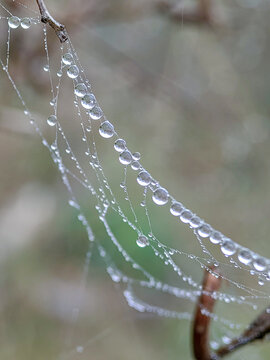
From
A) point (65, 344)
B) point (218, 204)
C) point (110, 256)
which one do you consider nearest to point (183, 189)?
point (218, 204)

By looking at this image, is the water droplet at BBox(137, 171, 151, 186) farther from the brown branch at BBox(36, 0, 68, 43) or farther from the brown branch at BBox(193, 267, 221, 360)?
the brown branch at BBox(36, 0, 68, 43)

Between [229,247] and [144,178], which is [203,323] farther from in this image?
[144,178]

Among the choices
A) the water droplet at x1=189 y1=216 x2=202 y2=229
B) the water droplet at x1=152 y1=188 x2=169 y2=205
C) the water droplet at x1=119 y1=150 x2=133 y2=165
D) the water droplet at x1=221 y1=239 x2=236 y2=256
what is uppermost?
the water droplet at x1=119 y1=150 x2=133 y2=165

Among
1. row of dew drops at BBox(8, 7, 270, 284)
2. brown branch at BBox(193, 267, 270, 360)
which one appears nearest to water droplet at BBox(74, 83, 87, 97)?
row of dew drops at BBox(8, 7, 270, 284)

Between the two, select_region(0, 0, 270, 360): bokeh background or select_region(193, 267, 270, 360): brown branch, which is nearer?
select_region(193, 267, 270, 360): brown branch

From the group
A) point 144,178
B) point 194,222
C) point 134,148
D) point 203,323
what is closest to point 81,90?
point 144,178

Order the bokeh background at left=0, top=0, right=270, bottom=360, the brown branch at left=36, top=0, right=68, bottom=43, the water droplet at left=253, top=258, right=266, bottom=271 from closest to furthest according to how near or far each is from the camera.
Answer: the brown branch at left=36, top=0, right=68, bottom=43 → the water droplet at left=253, top=258, right=266, bottom=271 → the bokeh background at left=0, top=0, right=270, bottom=360

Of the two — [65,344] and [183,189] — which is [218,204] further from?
[65,344]

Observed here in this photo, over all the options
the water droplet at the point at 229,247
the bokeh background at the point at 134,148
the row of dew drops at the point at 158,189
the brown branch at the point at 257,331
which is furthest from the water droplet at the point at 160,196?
the bokeh background at the point at 134,148
